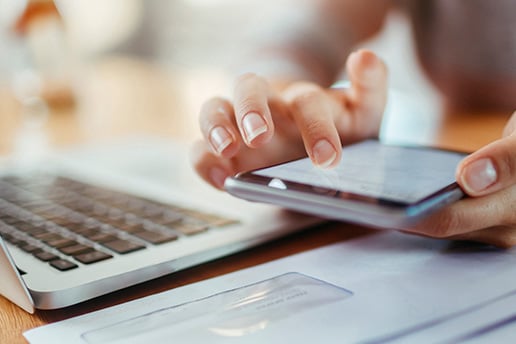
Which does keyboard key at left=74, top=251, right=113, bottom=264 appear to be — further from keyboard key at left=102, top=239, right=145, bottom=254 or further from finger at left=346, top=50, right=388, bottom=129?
finger at left=346, top=50, right=388, bottom=129

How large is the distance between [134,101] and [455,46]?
53 cm

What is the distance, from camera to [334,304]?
0.31 metres

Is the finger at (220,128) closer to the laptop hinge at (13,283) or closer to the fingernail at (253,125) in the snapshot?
the fingernail at (253,125)

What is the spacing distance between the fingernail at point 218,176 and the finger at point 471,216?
148 mm

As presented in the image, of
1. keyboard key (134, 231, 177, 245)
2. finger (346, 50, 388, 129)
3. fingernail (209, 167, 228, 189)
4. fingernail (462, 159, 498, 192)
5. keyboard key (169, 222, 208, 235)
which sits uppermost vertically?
finger (346, 50, 388, 129)

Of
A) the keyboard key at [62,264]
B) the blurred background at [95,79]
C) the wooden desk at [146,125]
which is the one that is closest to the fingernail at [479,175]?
the wooden desk at [146,125]

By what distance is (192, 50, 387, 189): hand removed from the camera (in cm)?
38

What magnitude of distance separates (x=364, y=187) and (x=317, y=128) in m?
0.07

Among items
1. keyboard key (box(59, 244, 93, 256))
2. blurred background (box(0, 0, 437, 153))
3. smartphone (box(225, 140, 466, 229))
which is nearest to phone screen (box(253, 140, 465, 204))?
smartphone (box(225, 140, 466, 229))

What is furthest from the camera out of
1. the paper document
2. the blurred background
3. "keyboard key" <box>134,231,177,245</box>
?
the blurred background

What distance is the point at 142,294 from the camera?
342 mm

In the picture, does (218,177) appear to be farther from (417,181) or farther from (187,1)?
(187,1)

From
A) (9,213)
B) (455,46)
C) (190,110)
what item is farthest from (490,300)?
(190,110)

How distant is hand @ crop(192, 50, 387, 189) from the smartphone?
0.02 m
